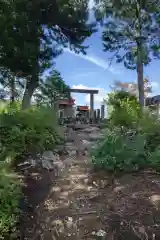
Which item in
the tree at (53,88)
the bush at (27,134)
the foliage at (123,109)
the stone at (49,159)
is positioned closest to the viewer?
the stone at (49,159)

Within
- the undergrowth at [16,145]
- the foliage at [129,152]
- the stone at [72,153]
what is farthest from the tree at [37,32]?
the foliage at [129,152]

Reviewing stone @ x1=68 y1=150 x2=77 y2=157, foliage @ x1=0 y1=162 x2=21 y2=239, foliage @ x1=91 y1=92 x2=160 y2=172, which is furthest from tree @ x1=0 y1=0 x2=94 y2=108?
foliage @ x1=0 y1=162 x2=21 y2=239

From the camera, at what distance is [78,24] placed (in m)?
12.5

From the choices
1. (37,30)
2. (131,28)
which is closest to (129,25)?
(131,28)

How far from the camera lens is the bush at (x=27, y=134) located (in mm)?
5059

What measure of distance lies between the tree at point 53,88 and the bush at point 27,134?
9.61 metres

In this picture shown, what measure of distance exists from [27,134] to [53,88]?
1116 cm

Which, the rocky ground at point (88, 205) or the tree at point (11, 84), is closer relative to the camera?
the rocky ground at point (88, 205)

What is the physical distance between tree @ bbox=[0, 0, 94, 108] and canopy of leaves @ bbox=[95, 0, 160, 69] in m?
1.49

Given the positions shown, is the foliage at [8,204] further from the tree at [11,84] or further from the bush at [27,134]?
the tree at [11,84]

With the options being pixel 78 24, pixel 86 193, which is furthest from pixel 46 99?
pixel 86 193

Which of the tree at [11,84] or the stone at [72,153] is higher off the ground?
the tree at [11,84]

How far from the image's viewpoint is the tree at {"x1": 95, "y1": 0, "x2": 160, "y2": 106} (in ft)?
35.7

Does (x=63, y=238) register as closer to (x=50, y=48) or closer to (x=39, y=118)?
(x=39, y=118)
